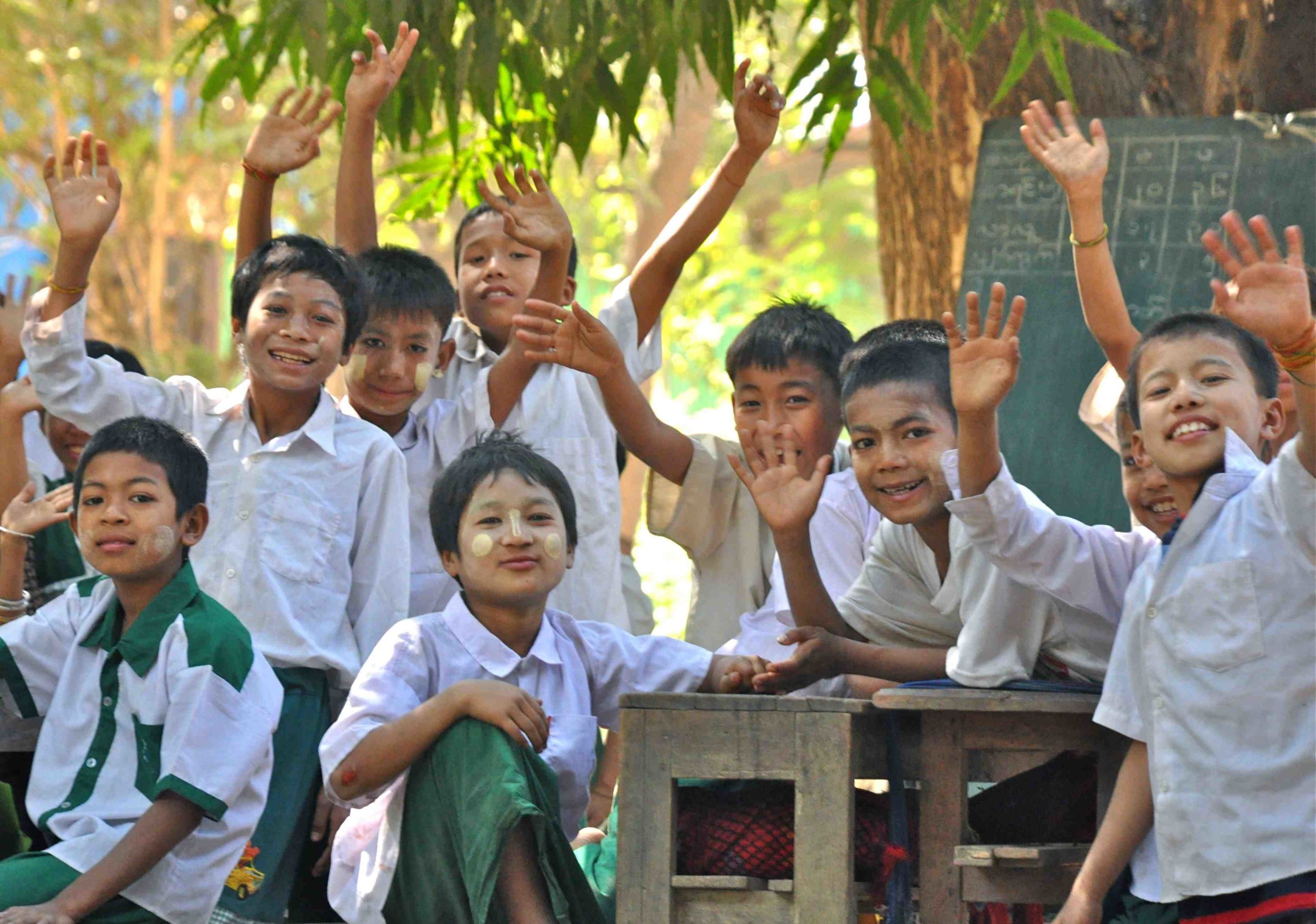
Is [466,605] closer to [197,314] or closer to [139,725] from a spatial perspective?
[139,725]

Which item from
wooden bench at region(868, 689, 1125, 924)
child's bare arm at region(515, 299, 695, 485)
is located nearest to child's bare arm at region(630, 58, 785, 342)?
child's bare arm at region(515, 299, 695, 485)

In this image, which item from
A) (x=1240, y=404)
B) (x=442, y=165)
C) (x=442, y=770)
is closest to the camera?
(x=1240, y=404)

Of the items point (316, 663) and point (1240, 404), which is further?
point (316, 663)

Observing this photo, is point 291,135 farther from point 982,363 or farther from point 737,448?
point 982,363

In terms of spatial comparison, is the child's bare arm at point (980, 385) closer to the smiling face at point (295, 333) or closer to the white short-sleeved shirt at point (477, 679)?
the white short-sleeved shirt at point (477, 679)

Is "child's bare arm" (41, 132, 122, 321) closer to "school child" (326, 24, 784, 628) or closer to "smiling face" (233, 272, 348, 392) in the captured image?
"smiling face" (233, 272, 348, 392)

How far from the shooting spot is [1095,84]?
17.0ft

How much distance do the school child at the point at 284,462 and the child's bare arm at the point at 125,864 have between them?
1.16ft

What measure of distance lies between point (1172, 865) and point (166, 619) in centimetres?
193

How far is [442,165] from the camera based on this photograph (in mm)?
5762

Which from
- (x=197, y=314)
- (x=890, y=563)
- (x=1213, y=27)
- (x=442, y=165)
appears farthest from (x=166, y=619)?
(x=197, y=314)

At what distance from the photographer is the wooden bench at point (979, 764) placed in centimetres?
278

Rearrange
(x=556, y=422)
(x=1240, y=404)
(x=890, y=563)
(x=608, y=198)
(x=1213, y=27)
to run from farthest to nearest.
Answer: (x=608, y=198) → (x=1213, y=27) → (x=556, y=422) → (x=890, y=563) → (x=1240, y=404)

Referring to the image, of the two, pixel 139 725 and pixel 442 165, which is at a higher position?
pixel 442 165
